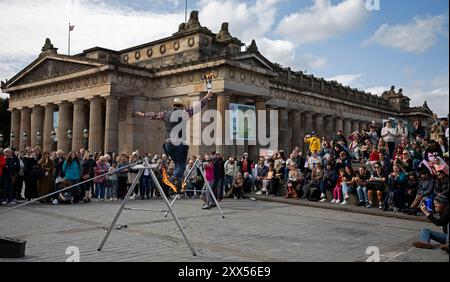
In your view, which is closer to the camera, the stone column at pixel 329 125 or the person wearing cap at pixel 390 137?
the person wearing cap at pixel 390 137

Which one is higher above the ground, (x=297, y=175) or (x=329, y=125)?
(x=329, y=125)

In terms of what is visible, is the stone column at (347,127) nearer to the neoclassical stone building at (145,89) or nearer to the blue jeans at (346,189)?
the neoclassical stone building at (145,89)

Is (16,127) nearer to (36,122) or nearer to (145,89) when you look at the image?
(36,122)

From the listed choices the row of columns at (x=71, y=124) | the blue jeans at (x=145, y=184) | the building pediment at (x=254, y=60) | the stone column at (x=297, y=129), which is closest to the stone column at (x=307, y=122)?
the stone column at (x=297, y=129)

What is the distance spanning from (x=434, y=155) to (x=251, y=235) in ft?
25.0

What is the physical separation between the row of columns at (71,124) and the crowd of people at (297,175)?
53.7ft

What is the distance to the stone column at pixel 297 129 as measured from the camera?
47.9m

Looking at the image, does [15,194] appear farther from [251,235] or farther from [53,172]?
[251,235]

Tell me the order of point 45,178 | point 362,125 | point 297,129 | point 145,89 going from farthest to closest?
point 362,125, point 297,129, point 145,89, point 45,178

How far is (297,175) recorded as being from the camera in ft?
59.1

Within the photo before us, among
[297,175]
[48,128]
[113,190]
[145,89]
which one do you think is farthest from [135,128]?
[297,175]

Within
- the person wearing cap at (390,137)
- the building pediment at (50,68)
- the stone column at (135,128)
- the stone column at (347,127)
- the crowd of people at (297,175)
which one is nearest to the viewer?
the crowd of people at (297,175)

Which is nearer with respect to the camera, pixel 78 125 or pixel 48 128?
pixel 78 125

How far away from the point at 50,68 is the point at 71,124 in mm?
6706
